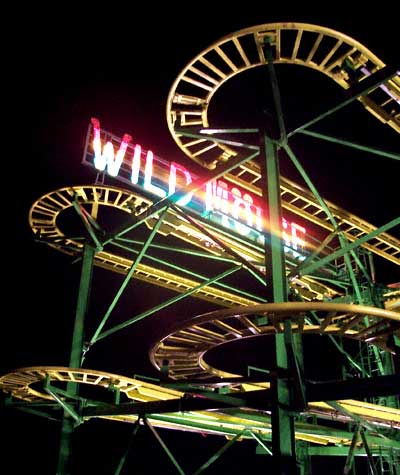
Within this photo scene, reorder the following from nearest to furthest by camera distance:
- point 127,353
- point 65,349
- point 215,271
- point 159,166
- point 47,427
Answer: point 159,166, point 47,427, point 65,349, point 127,353, point 215,271

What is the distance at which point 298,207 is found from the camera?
42.7 ft

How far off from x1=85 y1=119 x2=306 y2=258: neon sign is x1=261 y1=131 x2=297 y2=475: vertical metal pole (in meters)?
3.85

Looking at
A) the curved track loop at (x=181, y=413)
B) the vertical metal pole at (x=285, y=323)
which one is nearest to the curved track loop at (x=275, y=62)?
the vertical metal pole at (x=285, y=323)

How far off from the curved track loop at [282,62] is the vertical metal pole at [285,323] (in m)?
1.16

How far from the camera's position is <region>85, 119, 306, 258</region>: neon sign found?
37.3 feet

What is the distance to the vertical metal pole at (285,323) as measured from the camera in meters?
4.91

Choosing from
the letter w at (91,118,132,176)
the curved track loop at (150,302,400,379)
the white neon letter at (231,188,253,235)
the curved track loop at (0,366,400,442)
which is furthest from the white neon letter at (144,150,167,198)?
the curved track loop at (150,302,400,379)

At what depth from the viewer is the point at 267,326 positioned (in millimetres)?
5188

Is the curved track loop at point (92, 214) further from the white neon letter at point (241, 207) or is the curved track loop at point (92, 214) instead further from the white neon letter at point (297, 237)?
the white neon letter at point (297, 237)

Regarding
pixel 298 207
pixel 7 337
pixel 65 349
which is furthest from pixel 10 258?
pixel 298 207

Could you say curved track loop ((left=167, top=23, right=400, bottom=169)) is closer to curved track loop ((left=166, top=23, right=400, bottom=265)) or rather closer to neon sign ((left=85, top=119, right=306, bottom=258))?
curved track loop ((left=166, top=23, right=400, bottom=265))

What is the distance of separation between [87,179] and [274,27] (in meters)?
12.3

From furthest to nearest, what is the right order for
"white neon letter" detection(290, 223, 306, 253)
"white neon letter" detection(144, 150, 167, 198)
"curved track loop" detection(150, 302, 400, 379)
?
"white neon letter" detection(290, 223, 306, 253)
"white neon letter" detection(144, 150, 167, 198)
"curved track loop" detection(150, 302, 400, 379)

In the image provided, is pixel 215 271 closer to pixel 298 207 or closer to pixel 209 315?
pixel 298 207
